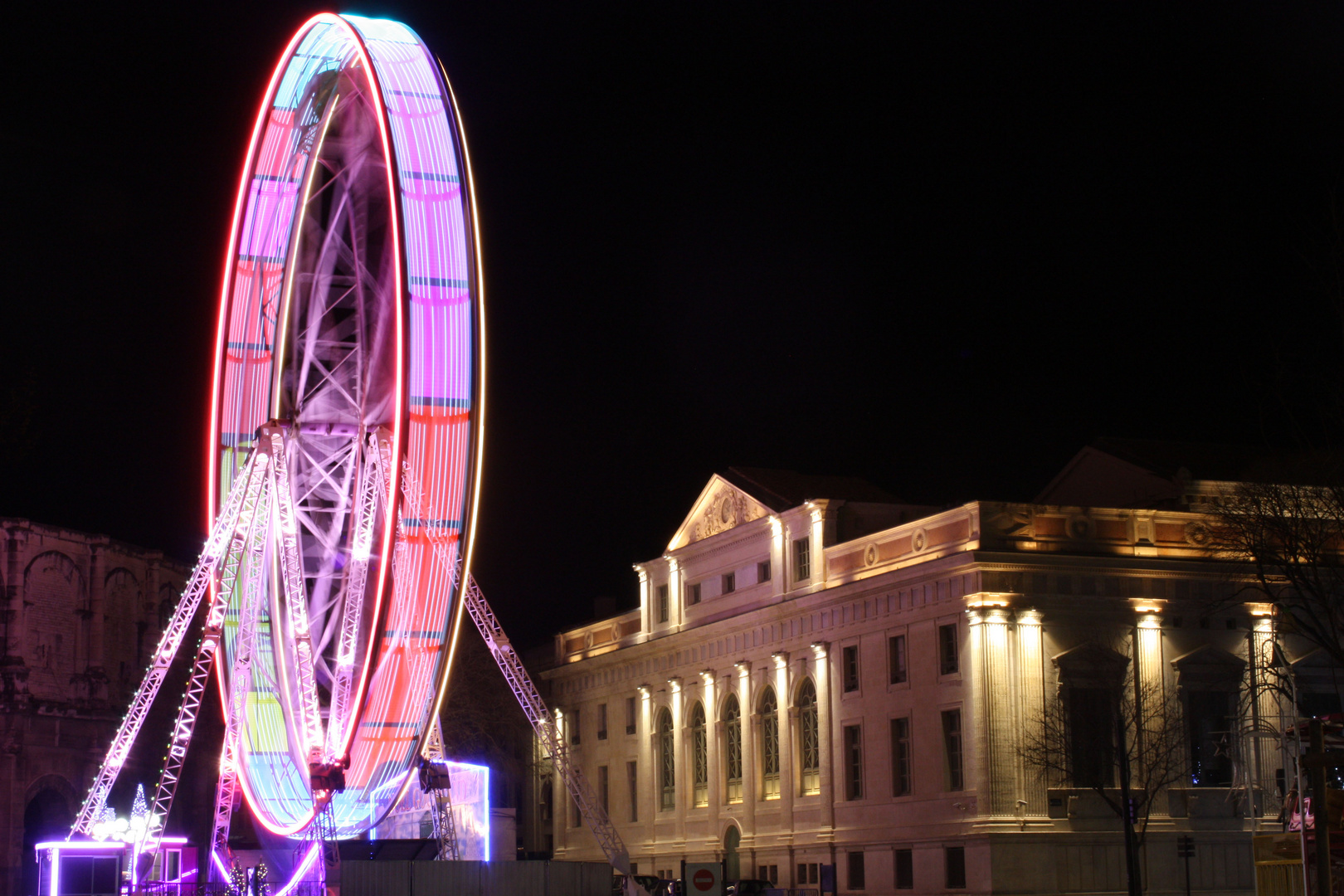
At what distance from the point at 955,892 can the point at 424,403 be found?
28.3 metres

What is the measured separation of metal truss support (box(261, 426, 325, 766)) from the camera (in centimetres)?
3531

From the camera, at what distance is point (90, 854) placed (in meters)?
37.2

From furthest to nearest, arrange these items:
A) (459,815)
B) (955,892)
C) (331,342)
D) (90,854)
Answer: (955,892) → (459,815) → (331,342) → (90,854)

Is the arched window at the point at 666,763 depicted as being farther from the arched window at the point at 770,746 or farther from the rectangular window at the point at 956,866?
the rectangular window at the point at 956,866

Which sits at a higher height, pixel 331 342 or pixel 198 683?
pixel 331 342

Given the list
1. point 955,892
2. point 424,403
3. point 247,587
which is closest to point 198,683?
point 247,587

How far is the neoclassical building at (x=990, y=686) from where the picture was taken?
56781 millimetres

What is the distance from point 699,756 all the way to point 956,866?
2014cm

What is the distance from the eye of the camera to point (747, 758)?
232 feet

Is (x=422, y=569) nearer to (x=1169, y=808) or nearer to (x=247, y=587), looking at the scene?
(x=247, y=587)

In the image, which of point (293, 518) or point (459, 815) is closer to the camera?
point (293, 518)

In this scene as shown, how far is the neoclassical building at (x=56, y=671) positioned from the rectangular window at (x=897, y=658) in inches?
1423

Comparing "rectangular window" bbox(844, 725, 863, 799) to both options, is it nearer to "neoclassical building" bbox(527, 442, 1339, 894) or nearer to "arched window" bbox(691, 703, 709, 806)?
"neoclassical building" bbox(527, 442, 1339, 894)

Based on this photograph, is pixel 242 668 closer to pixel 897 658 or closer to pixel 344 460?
pixel 344 460
